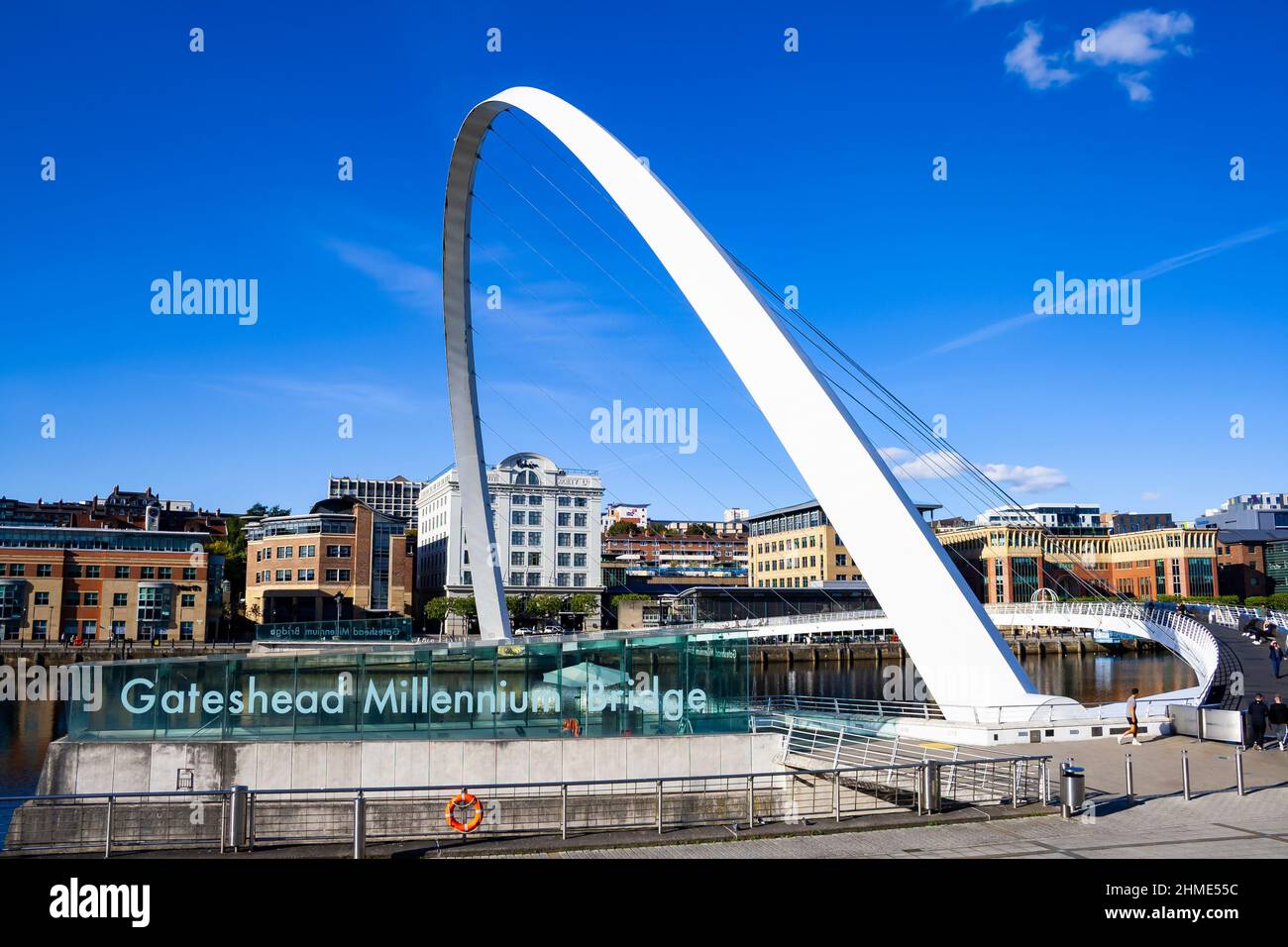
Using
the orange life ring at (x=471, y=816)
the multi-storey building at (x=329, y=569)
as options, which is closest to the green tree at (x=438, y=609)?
the multi-storey building at (x=329, y=569)

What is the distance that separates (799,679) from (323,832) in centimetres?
5001

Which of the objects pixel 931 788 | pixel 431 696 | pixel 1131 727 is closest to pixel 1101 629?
pixel 1131 727

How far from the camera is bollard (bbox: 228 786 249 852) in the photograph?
A: 10914 mm

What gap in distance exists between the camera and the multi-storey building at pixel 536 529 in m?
→ 81.0

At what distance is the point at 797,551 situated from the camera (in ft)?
325

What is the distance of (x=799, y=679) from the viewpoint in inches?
2443

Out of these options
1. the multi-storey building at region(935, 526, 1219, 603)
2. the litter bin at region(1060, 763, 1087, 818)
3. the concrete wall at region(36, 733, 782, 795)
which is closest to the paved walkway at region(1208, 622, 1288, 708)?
the litter bin at region(1060, 763, 1087, 818)

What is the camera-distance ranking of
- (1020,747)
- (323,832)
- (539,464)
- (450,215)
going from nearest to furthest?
(323,832), (1020,747), (450,215), (539,464)

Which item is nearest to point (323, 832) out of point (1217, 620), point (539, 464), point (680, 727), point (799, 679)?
point (680, 727)

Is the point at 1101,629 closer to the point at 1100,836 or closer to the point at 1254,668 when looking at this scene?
the point at 1254,668

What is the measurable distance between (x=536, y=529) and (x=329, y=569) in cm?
1674

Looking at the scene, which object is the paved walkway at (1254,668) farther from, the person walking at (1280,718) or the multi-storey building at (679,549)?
the multi-storey building at (679,549)

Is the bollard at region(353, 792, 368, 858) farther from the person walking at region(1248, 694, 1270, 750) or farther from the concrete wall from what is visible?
the person walking at region(1248, 694, 1270, 750)
